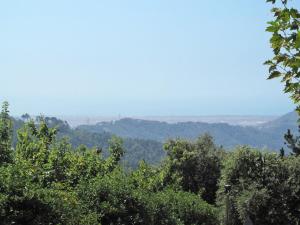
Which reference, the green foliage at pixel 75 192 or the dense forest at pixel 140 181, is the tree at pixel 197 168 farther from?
the green foliage at pixel 75 192

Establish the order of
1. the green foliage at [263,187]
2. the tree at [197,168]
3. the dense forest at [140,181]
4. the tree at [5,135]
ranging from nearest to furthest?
1. the dense forest at [140,181]
2. the tree at [5,135]
3. the green foliage at [263,187]
4. the tree at [197,168]

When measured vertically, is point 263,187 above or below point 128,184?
below

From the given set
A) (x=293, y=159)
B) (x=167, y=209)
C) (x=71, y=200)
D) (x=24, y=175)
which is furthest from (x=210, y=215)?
(x=293, y=159)

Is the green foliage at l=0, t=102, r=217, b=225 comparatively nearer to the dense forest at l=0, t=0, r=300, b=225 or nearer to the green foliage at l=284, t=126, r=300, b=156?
the dense forest at l=0, t=0, r=300, b=225

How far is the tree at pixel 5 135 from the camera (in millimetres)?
16223

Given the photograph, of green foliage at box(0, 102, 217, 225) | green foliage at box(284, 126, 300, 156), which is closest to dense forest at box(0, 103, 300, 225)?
green foliage at box(0, 102, 217, 225)

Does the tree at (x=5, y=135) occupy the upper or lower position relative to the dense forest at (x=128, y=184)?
upper

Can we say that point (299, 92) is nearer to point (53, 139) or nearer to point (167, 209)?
point (167, 209)

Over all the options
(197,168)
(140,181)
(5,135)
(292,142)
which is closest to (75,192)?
(5,135)

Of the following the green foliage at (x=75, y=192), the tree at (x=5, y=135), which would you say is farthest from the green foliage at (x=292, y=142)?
the tree at (x=5, y=135)

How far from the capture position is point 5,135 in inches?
707

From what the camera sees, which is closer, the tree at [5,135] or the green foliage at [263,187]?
the tree at [5,135]

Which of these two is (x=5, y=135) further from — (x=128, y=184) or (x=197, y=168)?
(x=197, y=168)

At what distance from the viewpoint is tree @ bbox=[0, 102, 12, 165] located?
16.2 m
